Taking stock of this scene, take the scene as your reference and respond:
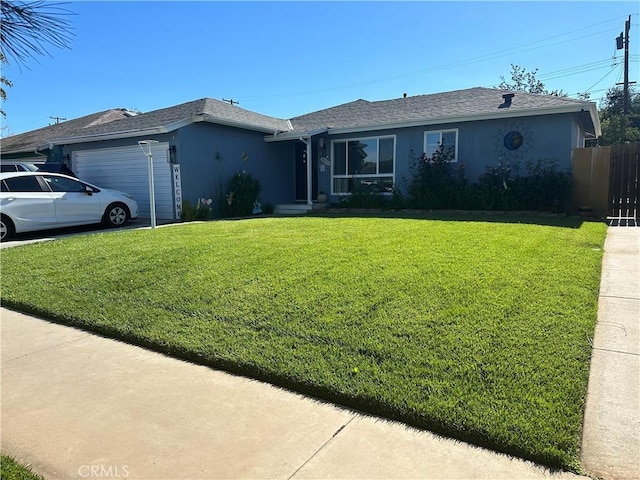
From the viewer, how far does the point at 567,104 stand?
10.8m

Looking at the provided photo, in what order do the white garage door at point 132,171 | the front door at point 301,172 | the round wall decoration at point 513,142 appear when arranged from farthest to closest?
the front door at point 301,172, the white garage door at point 132,171, the round wall decoration at point 513,142

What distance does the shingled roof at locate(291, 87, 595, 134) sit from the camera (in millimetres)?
11469

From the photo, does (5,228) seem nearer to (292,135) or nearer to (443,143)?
(292,135)

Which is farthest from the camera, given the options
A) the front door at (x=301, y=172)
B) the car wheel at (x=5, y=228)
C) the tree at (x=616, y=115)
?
the tree at (x=616, y=115)

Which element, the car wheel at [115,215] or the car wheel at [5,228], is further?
the car wheel at [115,215]

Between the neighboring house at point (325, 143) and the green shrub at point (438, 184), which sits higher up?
the neighboring house at point (325, 143)

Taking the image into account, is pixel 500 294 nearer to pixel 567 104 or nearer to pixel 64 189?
pixel 567 104

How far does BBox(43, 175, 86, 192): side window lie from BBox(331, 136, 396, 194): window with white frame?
317 inches

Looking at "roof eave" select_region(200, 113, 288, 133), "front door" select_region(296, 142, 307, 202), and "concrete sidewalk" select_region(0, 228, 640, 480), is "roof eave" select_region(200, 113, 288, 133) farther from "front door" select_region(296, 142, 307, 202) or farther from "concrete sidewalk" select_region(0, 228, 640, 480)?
"concrete sidewalk" select_region(0, 228, 640, 480)

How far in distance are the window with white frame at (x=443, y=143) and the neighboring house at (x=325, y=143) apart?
30mm

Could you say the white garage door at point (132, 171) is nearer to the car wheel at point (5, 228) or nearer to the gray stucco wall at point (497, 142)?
the car wheel at point (5, 228)

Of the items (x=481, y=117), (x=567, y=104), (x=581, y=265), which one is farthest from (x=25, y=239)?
(x=567, y=104)

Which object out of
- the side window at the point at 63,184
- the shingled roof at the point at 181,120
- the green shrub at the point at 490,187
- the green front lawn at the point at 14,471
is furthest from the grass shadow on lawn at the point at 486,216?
the green front lawn at the point at 14,471

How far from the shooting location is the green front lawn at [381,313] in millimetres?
2637
